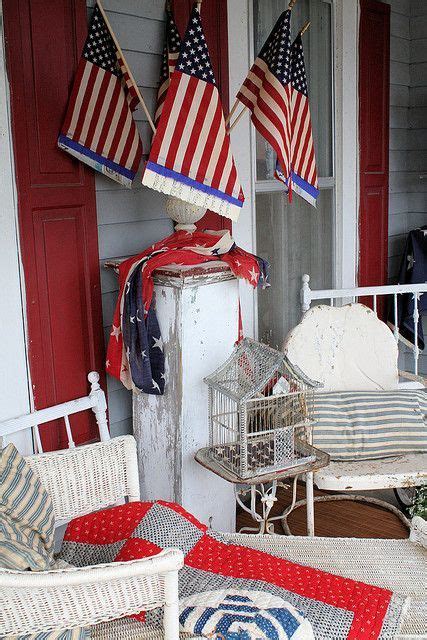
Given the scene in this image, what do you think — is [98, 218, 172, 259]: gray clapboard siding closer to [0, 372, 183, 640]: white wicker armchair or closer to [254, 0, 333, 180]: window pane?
[254, 0, 333, 180]: window pane

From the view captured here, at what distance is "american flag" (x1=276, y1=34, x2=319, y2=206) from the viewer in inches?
115

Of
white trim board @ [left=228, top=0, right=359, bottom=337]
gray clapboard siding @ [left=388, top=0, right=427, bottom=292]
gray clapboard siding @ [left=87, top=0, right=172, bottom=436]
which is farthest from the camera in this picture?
gray clapboard siding @ [left=388, top=0, right=427, bottom=292]

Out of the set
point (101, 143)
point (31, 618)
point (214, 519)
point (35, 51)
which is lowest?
point (214, 519)

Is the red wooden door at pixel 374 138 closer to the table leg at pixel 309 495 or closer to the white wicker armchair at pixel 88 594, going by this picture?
the table leg at pixel 309 495

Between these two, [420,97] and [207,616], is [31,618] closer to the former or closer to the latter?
[207,616]

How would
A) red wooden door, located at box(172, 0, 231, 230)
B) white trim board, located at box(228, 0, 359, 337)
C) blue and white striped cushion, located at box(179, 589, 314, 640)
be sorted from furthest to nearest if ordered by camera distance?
white trim board, located at box(228, 0, 359, 337), red wooden door, located at box(172, 0, 231, 230), blue and white striped cushion, located at box(179, 589, 314, 640)

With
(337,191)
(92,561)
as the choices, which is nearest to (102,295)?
(92,561)

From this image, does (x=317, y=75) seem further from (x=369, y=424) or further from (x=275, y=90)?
(x=369, y=424)

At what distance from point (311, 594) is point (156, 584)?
0.52 m

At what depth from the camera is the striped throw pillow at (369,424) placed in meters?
2.88

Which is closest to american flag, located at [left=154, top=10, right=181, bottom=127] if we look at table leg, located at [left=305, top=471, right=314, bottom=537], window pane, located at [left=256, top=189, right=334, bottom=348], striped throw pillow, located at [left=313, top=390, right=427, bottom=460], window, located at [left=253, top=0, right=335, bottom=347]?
window, located at [left=253, top=0, right=335, bottom=347]

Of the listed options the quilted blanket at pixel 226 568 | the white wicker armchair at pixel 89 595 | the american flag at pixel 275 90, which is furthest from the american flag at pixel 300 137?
the white wicker armchair at pixel 89 595

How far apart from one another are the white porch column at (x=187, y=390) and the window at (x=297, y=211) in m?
0.96

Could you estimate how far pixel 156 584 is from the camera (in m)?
1.55
